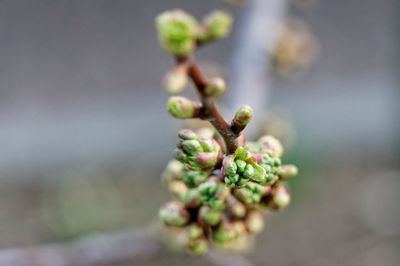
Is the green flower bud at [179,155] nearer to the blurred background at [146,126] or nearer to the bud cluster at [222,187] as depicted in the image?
the bud cluster at [222,187]

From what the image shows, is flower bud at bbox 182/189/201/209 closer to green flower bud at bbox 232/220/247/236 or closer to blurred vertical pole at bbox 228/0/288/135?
green flower bud at bbox 232/220/247/236

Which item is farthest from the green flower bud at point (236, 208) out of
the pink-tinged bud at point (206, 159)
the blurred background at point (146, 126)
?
the blurred background at point (146, 126)

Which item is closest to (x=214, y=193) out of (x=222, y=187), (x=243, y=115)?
(x=222, y=187)

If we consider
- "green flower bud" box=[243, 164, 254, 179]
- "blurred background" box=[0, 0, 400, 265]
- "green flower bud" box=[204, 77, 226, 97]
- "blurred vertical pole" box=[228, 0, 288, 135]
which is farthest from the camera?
"blurred background" box=[0, 0, 400, 265]

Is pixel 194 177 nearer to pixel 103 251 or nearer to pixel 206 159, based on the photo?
pixel 206 159

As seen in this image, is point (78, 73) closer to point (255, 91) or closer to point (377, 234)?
point (255, 91)

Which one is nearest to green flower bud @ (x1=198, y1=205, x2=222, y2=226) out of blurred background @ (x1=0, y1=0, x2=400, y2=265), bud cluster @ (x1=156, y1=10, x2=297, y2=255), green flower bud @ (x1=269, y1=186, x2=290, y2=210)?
bud cluster @ (x1=156, y1=10, x2=297, y2=255)
